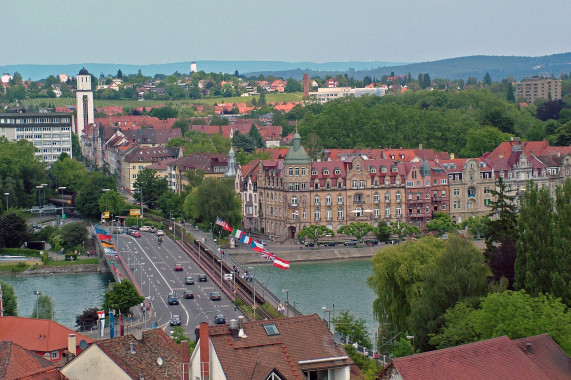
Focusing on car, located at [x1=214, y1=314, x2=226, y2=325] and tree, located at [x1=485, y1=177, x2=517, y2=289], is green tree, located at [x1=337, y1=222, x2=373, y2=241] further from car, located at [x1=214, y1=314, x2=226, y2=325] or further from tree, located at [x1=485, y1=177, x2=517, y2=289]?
car, located at [x1=214, y1=314, x2=226, y2=325]

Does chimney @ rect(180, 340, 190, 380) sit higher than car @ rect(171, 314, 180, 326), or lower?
higher

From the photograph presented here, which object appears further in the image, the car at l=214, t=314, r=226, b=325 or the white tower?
the white tower

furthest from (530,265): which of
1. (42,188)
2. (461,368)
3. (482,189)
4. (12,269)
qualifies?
(42,188)

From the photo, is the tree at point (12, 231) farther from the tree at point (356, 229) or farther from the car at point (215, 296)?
the car at point (215, 296)

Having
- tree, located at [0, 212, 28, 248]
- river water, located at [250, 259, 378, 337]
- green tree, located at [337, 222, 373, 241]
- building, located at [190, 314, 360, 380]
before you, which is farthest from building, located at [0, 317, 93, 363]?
green tree, located at [337, 222, 373, 241]

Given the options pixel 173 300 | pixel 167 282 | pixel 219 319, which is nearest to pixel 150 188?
pixel 167 282
